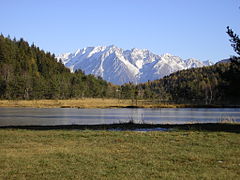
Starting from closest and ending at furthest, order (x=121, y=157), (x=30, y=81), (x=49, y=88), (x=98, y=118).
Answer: (x=121, y=157) < (x=98, y=118) < (x=30, y=81) < (x=49, y=88)

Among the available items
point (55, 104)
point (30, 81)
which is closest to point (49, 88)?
point (30, 81)

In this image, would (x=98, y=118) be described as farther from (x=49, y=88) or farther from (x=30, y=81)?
(x=49, y=88)

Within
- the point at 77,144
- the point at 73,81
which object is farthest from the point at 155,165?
the point at 73,81

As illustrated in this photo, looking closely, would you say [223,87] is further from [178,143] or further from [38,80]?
[38,80]

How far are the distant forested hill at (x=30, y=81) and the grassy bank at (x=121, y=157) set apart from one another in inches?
4215

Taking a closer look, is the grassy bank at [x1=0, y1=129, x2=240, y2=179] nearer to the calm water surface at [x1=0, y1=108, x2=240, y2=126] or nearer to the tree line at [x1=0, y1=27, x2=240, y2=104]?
the calm water surface at [x1=0, y1=108, x2=240, y2=126]

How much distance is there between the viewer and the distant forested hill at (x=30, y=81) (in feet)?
406

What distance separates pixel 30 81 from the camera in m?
128

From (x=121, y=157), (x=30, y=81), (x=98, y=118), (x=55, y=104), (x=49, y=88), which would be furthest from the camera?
(x=49, y=88)

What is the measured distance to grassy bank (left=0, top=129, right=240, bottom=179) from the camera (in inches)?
454

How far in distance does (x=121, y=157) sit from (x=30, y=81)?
119 meters

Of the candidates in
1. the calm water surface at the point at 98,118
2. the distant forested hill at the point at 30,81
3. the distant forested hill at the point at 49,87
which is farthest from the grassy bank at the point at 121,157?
the distant forested hill at the point at 30,81

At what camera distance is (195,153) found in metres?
15.1

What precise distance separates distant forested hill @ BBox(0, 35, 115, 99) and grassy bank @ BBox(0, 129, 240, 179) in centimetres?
10706
